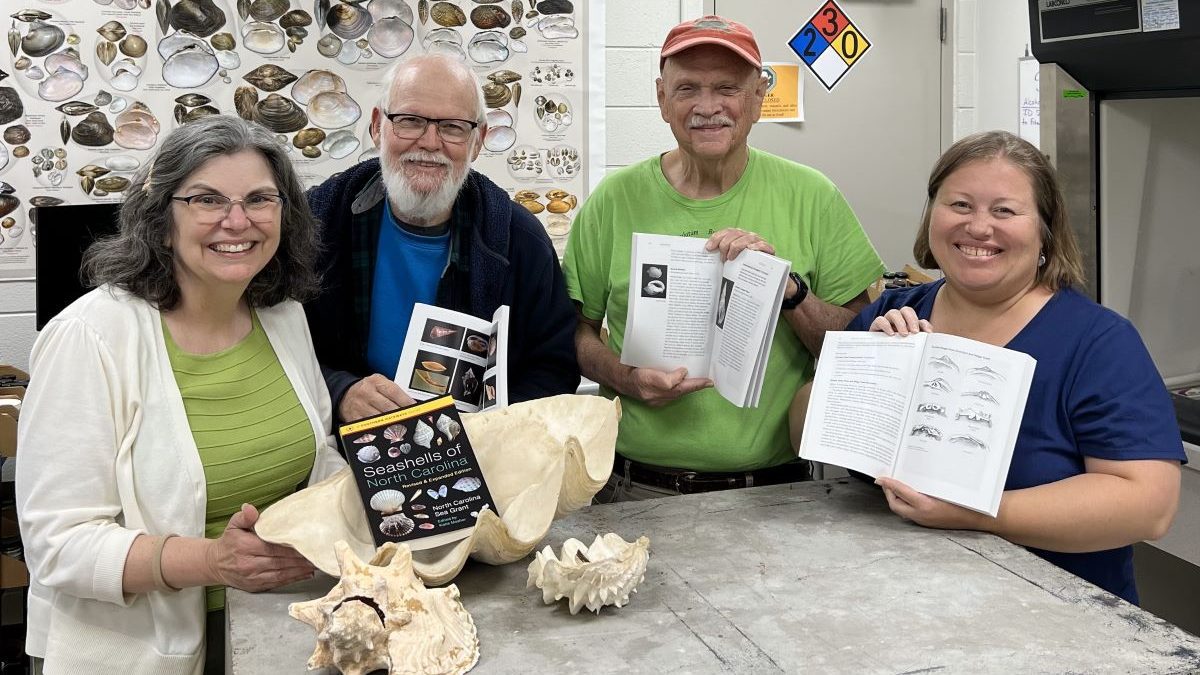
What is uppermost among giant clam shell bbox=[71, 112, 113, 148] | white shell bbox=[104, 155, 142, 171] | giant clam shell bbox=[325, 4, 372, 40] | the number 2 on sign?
the number 2 on sign

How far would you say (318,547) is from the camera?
159 cm

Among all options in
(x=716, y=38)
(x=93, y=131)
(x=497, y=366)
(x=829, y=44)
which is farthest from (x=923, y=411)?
(x=93, y=131)

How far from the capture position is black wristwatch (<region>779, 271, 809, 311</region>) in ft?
7.16

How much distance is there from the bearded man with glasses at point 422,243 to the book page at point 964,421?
32.6 inches

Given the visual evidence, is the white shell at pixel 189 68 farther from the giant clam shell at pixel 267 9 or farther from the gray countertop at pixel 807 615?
the gray countertop at pixel 807 615

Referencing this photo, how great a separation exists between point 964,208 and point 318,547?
1.27 metres

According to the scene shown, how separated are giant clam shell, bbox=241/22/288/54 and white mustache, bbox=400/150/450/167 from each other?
140 centimetres

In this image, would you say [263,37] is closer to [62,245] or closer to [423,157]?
[62,245]

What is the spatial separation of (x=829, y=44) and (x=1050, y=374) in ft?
8.14

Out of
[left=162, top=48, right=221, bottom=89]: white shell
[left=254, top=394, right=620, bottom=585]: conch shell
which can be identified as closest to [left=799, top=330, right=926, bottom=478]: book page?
[left=254, top=394, right=620, bottom=585]: conch shell

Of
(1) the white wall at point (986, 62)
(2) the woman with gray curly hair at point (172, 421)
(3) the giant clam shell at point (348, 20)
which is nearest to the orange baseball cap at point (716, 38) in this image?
(2) the woman with gray curly hair at point (172, 421)

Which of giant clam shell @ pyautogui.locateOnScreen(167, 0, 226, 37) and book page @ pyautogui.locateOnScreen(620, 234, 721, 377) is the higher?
giant clam shell @ pyautogui.locateOnScreen(167, 0, 226, 37)

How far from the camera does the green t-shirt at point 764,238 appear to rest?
2268 millimetres

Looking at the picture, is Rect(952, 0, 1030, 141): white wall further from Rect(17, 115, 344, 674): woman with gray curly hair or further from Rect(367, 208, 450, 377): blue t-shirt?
Rect(17, 115, 344, 674): woman with gray curly hair
